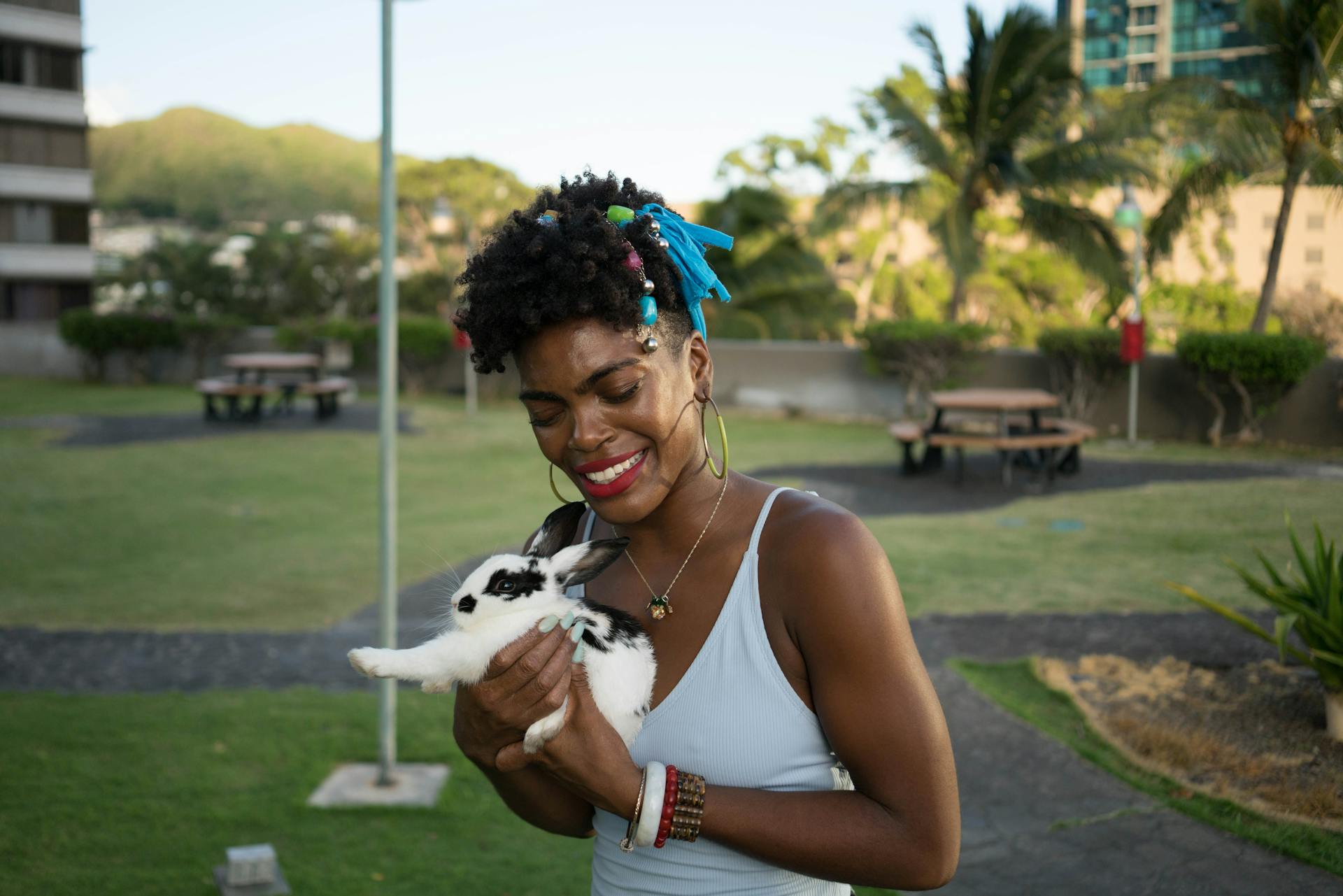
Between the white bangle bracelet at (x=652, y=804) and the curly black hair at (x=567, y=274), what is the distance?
710 mm

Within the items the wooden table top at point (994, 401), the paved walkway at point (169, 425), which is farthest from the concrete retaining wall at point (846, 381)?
the paved walkway at point (169, 425)

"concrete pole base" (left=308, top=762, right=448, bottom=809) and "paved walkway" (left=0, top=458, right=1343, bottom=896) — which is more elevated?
"paved walkway" (left=0, top=458, right=1343, bottom=896)

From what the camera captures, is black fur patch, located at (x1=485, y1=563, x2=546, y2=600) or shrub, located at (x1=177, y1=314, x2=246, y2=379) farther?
shrub, located at (x1=177, y1=314, x2=246, y2=379)

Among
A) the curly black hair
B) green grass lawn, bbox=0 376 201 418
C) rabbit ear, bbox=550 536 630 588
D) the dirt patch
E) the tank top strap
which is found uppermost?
the curly black hair

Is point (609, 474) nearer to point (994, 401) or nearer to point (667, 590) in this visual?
point (667, 590)

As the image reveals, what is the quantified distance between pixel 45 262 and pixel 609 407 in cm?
4062

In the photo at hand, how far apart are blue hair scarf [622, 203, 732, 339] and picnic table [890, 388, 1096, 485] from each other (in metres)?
11.4

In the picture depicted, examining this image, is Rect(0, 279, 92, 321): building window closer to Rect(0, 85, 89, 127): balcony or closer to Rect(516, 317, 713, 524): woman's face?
Rect(0, 85, 89, 127): balcony

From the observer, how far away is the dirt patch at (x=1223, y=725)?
4215 mm

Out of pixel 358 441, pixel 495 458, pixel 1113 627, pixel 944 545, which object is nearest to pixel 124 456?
pixel 358 441

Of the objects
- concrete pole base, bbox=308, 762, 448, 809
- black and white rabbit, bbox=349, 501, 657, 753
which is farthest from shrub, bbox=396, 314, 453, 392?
black and white rabbit, bbox=349, 501, 657, 753

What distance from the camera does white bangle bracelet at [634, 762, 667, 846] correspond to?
5.53 ft

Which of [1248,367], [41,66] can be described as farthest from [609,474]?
[1248,367]

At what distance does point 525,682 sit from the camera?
1693 millimetres
